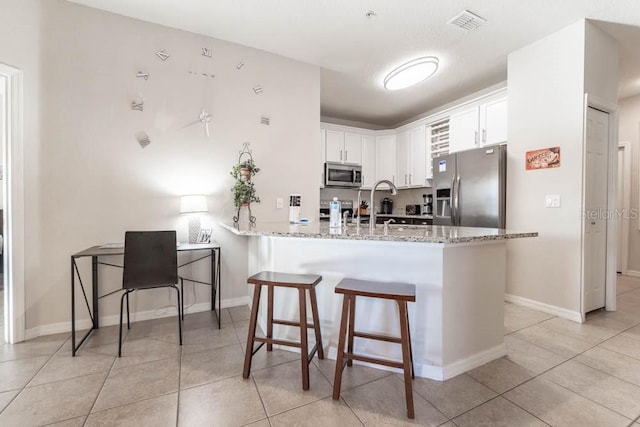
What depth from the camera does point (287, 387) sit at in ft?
5.62

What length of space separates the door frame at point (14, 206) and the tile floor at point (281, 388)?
0.22 meters

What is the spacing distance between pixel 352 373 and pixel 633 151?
215 inches

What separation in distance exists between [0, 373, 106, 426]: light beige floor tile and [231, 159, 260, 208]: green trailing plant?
180cm

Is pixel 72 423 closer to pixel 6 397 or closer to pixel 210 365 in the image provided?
pixel 6 397

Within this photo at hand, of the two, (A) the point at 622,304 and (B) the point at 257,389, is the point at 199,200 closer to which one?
(B) the point at 257,389

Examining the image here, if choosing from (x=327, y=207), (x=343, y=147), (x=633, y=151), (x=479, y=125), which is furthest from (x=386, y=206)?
(x=633, y=151)

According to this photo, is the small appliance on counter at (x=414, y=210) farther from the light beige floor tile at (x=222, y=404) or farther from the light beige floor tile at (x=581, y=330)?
the light beige floor tile at (x=222, y=404)

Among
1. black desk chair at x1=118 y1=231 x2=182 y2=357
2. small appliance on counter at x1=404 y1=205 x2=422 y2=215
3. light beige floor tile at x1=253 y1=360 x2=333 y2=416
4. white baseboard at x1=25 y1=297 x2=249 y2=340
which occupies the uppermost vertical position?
small appliance on counter at x1=404 y1=205 x2=422 y2=215

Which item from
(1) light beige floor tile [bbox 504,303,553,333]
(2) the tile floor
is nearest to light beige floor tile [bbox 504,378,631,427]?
(2) the tile floor

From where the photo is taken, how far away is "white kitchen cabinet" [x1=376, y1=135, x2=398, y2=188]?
5445mm

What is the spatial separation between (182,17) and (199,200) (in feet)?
5.64

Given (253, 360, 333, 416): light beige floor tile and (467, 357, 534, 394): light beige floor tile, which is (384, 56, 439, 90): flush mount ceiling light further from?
(253, 360, 333, 416): light beige floor tile

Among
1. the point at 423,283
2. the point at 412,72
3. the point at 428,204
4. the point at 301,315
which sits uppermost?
the point at 412,72

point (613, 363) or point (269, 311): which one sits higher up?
point (269, 311)
